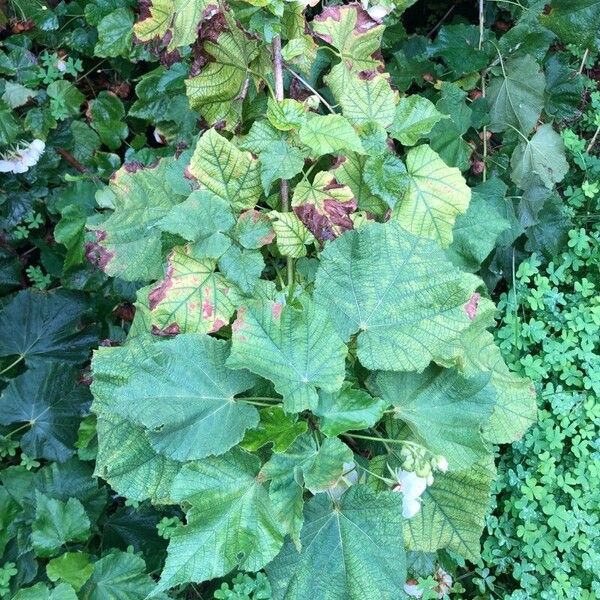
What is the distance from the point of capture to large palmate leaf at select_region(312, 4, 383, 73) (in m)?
1.17

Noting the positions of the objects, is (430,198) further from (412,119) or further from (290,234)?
(290,234)

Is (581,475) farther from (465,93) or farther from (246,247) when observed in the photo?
(246,247)

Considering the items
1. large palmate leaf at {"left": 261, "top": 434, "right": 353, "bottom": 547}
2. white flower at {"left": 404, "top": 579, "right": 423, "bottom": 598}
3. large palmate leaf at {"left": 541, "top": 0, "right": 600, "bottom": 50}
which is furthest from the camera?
white flower at {"left": 404, "top": 579, "right": 423, "bottom": 598}

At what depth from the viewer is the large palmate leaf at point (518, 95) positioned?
5.39ft

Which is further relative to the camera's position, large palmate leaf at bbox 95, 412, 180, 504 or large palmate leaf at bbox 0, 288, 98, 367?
large palmate leaf at bbox 0, 288, 98, 367

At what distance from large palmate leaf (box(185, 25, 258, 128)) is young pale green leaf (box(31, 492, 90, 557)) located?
922 mm

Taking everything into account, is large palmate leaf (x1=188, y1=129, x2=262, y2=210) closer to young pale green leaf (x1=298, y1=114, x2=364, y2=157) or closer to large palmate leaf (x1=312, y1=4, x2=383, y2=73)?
young pale green leaf (x1=298, y1=114, x2=364, y2=157)

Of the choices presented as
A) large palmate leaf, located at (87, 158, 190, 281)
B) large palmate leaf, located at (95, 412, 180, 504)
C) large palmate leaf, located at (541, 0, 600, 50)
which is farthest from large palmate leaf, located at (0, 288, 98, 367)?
large palmate leaf, located at (541, 0, 600, 50)

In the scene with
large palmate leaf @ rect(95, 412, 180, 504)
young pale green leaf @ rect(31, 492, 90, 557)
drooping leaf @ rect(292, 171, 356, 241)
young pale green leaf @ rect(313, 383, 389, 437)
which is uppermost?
drooping leaf @ rect(292, 171, 356, 241)

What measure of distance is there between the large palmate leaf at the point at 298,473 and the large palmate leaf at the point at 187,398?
71 mm

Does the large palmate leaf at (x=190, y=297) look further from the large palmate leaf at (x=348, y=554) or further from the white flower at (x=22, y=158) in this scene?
the white flower at (x=22, y=158)

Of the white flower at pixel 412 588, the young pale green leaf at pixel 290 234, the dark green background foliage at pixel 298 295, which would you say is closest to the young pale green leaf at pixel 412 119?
the dark green background foliage at pixel 298 295

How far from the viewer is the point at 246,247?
41.8 inches

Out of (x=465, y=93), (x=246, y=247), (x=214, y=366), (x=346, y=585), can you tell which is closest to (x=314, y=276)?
(x=246, y=247)
